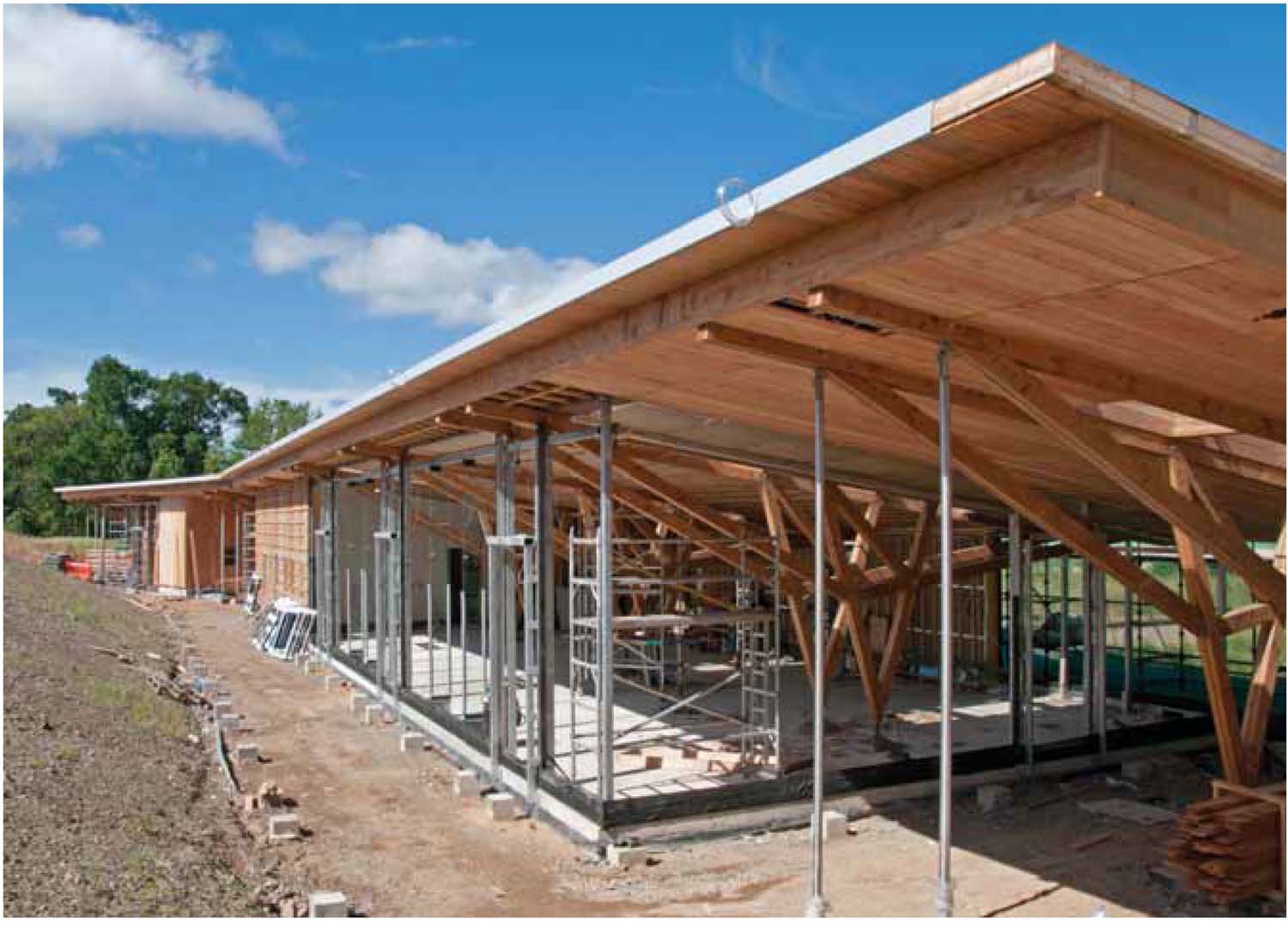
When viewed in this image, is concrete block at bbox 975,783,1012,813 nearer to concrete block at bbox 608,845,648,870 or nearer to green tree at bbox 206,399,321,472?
concrete block at bbox 608,845,648,870

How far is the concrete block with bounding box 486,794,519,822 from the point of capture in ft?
33.1

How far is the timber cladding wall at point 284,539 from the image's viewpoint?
74.3 feet

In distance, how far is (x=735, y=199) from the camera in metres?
4.96

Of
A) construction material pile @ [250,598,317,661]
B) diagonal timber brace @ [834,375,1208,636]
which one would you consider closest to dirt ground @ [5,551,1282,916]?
diagonal timber brace @ [834,375,1208,636]

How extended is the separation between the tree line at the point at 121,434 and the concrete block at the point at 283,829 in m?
60.2

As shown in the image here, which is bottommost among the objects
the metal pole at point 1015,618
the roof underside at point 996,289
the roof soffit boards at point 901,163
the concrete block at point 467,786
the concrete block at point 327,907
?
the concrete block at point 467,786

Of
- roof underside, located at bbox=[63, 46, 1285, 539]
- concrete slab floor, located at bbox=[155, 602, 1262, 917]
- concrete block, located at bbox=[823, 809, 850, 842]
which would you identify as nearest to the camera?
roof underside, located at bbox=[63, 46, 1285, 539]

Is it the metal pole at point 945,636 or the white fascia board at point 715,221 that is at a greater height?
the white fascia board at point 715,221

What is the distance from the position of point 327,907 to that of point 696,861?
300 cm

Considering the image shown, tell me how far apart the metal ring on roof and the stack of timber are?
5.79 meters

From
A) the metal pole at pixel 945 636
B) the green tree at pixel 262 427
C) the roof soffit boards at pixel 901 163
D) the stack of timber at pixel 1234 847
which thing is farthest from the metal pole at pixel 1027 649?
the green tree at pixel 262 427

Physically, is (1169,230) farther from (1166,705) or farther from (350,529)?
(350,529)

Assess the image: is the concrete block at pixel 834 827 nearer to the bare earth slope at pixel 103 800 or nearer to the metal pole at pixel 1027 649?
the metal pole at pixel 1027 649

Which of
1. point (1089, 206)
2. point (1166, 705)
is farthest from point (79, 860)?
point (1166, 705)
